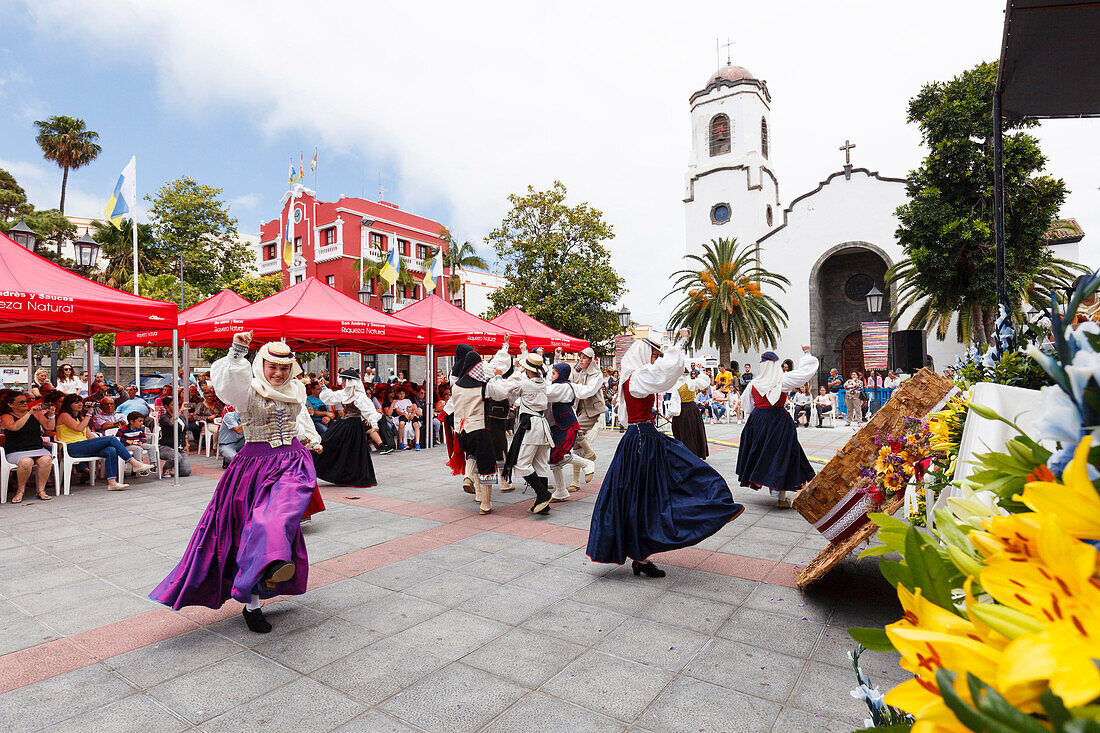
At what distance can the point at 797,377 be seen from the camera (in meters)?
7.04

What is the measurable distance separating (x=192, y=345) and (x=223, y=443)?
5005 mm

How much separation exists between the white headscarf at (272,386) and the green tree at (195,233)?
31525mm

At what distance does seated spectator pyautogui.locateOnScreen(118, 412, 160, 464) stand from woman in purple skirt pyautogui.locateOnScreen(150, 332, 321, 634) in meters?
7.00

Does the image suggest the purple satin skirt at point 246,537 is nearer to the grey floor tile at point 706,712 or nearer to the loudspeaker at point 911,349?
the grey floor tile at point 706,712

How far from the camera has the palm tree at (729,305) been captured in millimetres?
27656

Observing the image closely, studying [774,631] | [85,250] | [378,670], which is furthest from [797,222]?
[378,670]

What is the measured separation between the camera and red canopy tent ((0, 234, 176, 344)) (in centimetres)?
721

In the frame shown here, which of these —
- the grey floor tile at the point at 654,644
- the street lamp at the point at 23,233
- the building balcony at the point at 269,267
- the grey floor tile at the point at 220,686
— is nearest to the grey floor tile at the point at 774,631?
the grey floor tile at the point at 654,644

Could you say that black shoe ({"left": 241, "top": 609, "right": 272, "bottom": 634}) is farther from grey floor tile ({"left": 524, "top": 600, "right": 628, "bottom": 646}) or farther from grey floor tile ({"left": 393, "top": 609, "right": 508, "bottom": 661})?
grey floor tile ({"left": 524, "top": 600, "right": 628, "bottom": 646})

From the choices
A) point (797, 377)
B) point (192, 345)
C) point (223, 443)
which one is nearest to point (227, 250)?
point (192, 345)

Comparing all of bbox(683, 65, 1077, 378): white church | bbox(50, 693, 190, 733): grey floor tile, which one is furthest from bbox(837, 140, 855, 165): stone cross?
bbox(50, 693, 190, 733): grey floor tile

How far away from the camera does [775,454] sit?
7102mm

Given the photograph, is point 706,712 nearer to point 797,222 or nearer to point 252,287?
point 797,222

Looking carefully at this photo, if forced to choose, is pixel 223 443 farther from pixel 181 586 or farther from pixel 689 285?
pixel 689 285
